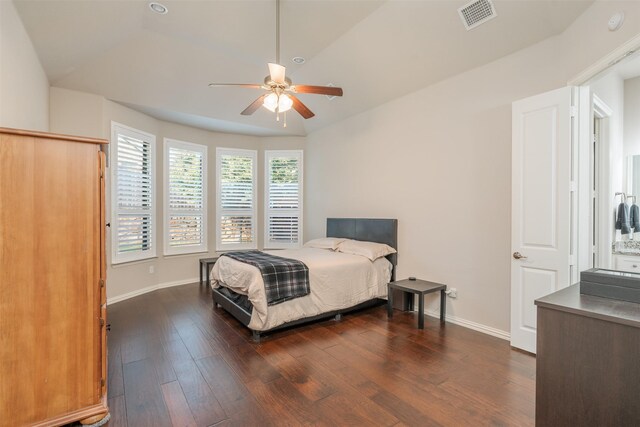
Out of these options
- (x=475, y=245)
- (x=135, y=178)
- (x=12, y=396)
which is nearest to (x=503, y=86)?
(x=475, y=245)

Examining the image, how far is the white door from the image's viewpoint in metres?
2.69

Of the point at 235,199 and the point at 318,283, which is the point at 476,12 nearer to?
the point at 318,283

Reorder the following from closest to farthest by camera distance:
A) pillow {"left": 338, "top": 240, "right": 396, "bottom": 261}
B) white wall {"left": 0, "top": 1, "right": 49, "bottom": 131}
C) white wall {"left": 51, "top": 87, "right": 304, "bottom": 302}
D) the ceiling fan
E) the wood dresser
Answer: the wood dresser
white wall {"left": 0, "top": 1, "right": 49, "bottom": 131}
the ceiling fan
white wall {"left": 51, "top": 87, "right": 304, "bottom": 302}
pillow {"left": 338, "top": 240, "right": 396, "bottom": 261}

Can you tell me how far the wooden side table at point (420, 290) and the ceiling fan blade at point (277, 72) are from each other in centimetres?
265

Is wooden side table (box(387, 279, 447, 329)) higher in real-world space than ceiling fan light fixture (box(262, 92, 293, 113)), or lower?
lower

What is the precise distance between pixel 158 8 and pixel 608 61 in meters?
4.02

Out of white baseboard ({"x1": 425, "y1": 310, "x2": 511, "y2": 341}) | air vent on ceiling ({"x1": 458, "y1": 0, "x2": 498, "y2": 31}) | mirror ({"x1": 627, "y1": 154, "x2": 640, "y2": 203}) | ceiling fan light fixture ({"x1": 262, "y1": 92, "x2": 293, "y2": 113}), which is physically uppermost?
air vent on ceiling ({"x1": 458, "y1": 0, "x2": 498, "y2": 31})

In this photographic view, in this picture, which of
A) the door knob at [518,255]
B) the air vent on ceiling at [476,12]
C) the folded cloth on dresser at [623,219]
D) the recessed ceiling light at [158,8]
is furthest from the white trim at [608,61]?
the recessed ceiling light at [158,8]

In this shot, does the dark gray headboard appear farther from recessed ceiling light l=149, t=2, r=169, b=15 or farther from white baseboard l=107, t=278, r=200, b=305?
recessed ceiling light l=149, t=2, r=169, b=15

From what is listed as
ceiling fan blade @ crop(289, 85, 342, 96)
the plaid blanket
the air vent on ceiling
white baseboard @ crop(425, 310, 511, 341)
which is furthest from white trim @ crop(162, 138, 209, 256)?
the air vent on ceiling

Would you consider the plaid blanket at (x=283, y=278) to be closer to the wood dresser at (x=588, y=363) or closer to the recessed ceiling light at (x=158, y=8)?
the wood dresser at (x=588, y=363)

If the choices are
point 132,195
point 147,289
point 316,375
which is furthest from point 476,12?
point 147,289

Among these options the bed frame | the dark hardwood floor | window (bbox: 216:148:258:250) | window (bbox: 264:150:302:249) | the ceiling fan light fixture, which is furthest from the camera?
window (bbox: 264:150:302:249)

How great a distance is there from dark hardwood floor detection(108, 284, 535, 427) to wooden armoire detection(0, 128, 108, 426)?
1.29ft
